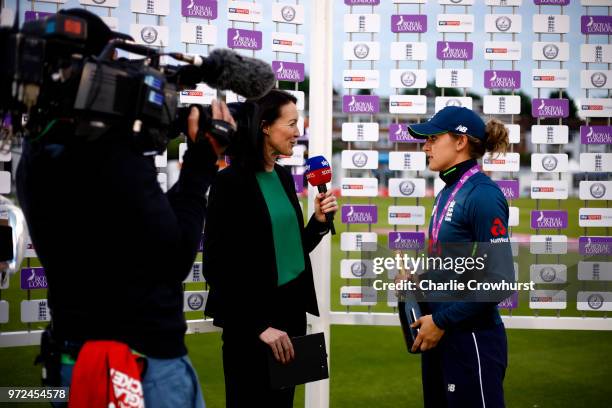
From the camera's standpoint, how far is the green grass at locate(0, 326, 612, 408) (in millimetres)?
3875

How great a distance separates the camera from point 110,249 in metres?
1.38

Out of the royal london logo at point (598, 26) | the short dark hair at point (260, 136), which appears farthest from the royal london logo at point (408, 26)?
the short dark hair at point (260, 136)

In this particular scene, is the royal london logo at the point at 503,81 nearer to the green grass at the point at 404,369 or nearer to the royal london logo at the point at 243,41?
the royal london logo at the point at 243,41

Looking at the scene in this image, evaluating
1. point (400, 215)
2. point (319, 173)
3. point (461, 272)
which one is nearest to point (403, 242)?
point (400, 215)

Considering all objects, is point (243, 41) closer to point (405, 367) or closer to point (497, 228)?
point (497, 228)

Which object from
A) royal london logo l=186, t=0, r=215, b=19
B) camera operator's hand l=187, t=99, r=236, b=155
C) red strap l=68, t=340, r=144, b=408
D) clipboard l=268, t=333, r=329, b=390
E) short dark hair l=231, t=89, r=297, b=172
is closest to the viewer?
red strap l=68, t=340, r=144, b=408

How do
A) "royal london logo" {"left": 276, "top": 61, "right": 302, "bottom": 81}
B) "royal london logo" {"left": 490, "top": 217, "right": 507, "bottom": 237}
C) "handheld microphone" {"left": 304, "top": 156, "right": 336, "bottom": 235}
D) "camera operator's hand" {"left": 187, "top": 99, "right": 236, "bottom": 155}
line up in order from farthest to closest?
"royal london logo" {"left": 276, "top": 61, "right": 302, "bottom": 81} → "handheld microphone" {"left": 304, "top": 156, "right": 336, "bottom": 235} → "royal london logo" {"left": 490, "top": 217, "right": 507, "bottom": 237} → "camera operator's hand" {"left": 187, "top": 99, "right": 236, "bottom": 155}

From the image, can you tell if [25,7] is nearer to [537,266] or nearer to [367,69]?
[367,69]

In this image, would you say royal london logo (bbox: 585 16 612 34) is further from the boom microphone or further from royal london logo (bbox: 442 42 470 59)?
the boom microphone

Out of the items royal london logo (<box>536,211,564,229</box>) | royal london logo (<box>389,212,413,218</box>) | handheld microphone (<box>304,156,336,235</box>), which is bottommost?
royal london logo (<box>536,211,564,229</box>)

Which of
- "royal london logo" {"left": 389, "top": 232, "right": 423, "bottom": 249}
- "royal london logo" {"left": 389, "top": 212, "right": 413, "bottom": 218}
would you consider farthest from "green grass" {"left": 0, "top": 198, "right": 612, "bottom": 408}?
"royal london logo" {"left": 389, "top": 212, "right": 413, "bottom": 218}

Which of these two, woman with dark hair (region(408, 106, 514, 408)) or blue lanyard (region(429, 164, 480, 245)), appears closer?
woman with dark hair (region(408, 106, 514, 408))

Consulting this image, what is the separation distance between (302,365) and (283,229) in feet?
1.79

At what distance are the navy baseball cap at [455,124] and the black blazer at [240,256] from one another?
0.75m
